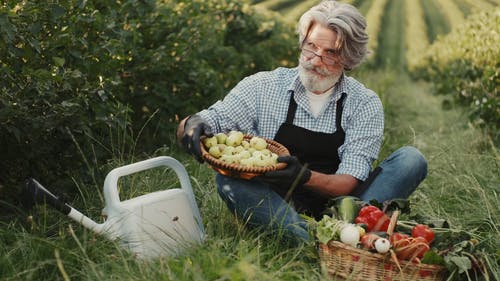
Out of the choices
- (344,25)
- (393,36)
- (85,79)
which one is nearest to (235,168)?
(344,25)

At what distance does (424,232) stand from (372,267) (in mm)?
251

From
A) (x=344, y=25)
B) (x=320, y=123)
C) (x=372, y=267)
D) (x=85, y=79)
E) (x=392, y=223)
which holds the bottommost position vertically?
(x=372, y=267)

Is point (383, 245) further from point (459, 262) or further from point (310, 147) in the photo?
point (310, 147)

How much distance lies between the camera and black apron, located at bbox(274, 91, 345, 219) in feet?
11.0

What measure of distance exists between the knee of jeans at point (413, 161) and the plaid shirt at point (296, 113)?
13cm

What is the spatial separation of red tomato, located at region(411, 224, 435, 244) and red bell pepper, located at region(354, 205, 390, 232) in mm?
118

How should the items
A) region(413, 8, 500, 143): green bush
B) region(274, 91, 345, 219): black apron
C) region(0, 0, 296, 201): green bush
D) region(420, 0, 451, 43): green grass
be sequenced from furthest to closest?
1. region(420, 0, 451, 43): green grass
2. region(413, 8, 500, 143): green bush
3. region(274, 91, 345, 219): black apron
4. region(0, 0, 296, 201): green bush

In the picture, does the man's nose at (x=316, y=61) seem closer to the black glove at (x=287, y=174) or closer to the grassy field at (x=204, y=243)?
the black glove at (x=287, y=174)

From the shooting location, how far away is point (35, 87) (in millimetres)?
3117

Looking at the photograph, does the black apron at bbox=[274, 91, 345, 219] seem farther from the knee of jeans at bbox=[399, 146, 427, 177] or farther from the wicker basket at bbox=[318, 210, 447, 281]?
the wicker basket at bbox=[318, 210, 447, 281]

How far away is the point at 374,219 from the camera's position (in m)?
2.83

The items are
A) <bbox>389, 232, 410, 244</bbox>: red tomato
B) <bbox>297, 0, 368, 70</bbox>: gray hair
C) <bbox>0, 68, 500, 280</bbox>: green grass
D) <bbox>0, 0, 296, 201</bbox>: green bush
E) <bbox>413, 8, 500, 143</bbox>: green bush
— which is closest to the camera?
<bbox>0, 68, 500, 280</bbox>: green grass

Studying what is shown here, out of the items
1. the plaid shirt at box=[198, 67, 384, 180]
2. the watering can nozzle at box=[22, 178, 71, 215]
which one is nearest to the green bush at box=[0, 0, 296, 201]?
the watering can nozzle at box=[22, 178, 71, 215]

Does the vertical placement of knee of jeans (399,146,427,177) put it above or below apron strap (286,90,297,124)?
below
